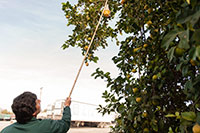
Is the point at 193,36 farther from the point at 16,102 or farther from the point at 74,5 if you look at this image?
the point at 74,5

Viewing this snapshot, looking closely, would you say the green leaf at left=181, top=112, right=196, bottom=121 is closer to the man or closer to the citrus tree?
the citrus tree

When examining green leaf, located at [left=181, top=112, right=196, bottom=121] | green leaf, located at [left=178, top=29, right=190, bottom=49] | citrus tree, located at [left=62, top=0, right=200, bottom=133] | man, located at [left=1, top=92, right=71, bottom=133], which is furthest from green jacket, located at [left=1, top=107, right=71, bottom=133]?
green leaf, located at [left=178, top=29, right=190, bottom=49]

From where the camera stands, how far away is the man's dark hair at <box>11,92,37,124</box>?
1.50 meters

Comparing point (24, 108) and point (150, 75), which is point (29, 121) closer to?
point (24, 108)

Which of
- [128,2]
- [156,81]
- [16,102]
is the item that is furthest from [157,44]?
[16,102]

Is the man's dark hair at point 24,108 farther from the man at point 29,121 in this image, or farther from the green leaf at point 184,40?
the green leaf at point 184,40

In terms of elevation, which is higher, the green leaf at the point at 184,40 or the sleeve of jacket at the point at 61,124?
the green leaf at the point at 184,40

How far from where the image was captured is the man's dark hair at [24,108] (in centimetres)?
150

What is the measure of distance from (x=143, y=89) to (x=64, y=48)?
58.6 inches

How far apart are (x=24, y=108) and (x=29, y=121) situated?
4.7 inches

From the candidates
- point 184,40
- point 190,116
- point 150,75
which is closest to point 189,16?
point 184,40

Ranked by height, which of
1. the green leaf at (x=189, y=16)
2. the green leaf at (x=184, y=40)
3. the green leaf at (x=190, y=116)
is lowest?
the green leaf at (x=190, y=116)

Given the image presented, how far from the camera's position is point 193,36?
788 millimetres

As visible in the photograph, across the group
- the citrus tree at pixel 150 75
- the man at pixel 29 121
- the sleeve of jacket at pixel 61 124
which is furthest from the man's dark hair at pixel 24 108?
Result: the citrus tree at pixel 150 75
